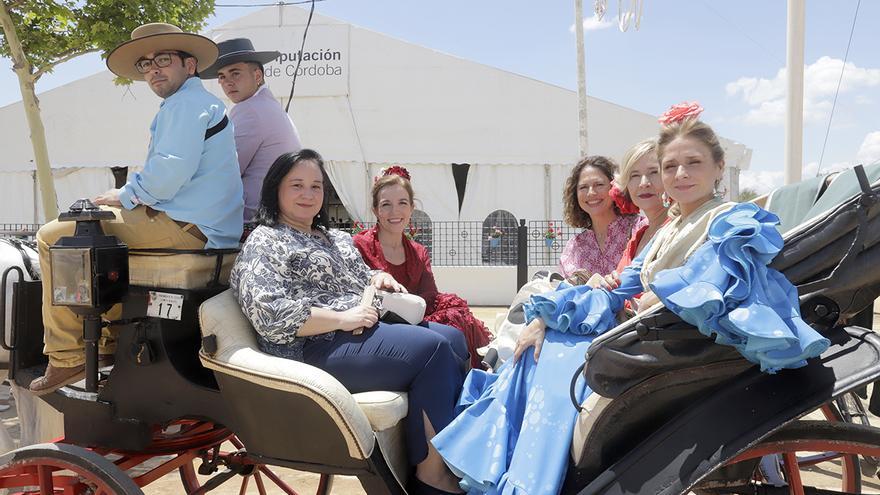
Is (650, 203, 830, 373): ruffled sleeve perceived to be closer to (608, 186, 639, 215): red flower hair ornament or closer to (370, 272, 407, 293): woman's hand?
(370, 272, 407, 293): woman's hand

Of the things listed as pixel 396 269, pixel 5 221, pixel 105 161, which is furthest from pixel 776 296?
pixel 5 221

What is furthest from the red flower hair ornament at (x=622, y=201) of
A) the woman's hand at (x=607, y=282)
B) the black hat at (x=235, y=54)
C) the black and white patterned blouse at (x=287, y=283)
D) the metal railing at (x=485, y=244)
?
the metal railing at (x=485, y=244)

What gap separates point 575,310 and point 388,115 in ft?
39.6

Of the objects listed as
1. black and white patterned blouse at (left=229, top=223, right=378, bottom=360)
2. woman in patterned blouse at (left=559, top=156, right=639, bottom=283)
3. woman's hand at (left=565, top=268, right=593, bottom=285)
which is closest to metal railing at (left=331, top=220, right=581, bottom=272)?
woman in patterned blouse at (left=559, top=156, right=639, bottom=283)

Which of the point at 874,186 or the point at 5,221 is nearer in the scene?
the point at 874,186

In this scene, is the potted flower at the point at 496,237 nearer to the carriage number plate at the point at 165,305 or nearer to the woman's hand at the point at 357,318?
the woman's hand at the point at 357,318

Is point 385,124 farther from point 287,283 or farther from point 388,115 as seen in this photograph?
point 287,283

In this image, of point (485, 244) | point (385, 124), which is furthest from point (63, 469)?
point (385, 124)

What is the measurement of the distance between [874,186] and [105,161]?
14.6 m

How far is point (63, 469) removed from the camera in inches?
88.8

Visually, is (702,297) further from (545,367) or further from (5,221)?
(5,221)

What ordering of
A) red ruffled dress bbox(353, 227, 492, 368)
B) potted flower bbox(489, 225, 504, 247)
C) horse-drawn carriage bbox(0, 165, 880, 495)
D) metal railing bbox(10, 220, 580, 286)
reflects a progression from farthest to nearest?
potted flower bbox(489, 225, 504, 247) < metal railing bbox(10, 220, 580, 286) < red ruffled dress bbox(353, 227, 492, 368) < horse-drawn carriage bbox(0, 165, 880, 495)

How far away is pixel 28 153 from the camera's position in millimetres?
13625

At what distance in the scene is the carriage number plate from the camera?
7.54 feet
